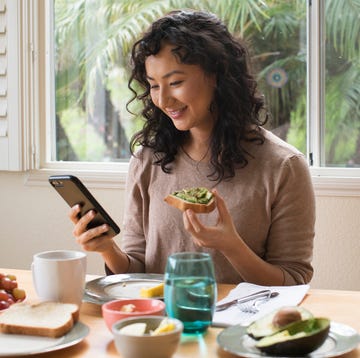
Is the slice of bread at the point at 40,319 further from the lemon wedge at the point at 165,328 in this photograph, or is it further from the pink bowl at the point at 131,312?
the lemon wedge at the point at 165,328

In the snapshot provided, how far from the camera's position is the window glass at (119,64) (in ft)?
9.30

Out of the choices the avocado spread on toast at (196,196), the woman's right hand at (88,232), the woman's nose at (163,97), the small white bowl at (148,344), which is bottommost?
the small white bowl at (148,344)

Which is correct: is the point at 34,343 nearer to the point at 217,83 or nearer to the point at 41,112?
the point at 217,83

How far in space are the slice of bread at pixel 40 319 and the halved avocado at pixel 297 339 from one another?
1.16 ft

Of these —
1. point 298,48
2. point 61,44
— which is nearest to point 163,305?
point 298,48

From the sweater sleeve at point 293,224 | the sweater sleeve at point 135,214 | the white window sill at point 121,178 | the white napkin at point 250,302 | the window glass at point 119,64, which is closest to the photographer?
the white napkin at point 250,302

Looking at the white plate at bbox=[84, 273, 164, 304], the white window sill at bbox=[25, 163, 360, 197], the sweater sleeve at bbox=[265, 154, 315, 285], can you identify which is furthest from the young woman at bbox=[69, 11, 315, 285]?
the white window sill at bbox=[25, 163, 360, 197]

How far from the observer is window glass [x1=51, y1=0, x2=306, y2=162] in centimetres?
283

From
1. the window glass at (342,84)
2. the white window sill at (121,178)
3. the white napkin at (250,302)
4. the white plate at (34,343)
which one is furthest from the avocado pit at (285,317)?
the window glass at (342,84)

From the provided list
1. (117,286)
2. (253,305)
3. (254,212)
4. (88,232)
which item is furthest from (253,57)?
(253,305)

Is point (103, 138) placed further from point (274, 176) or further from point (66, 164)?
point (274, 176)

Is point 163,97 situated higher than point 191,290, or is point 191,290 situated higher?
point 163,97

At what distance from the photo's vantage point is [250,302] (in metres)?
1.41

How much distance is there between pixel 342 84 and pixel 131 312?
1.82 metres
